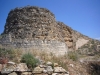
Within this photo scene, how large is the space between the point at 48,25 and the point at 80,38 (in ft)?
47.5

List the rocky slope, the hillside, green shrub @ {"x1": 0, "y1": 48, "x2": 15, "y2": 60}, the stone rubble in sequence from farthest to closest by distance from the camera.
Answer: the rocky slope
the hillside
green shrub @ {"x1": 0, "y1": 48, "x2": 15, "y2": 60}
the stone rubble

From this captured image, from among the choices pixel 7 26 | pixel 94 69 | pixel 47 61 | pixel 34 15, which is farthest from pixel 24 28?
pixel 94 69

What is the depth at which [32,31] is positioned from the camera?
36.3 ft

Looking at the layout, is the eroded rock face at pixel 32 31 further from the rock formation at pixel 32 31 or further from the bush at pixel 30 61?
the bush at pixel 30 61

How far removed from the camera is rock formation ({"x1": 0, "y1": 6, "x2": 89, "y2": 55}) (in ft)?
33.4

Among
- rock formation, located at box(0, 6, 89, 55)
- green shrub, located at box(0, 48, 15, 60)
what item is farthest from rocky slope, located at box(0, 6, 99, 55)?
green shrub, located at box(0, 48, 15, 60)

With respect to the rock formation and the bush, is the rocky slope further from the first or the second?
the bush

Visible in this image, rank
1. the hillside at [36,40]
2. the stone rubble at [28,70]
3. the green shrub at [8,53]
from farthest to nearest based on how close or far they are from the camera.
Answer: the hillside at [36,40], the green shrub at [8,53], the stone rubble at [28,70]

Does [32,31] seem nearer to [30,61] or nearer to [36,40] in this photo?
[36,40]

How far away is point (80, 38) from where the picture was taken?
2511 centimetres

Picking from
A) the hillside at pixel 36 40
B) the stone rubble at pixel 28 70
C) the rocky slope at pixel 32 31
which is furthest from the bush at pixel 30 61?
the rocky slope at pixel 32 31

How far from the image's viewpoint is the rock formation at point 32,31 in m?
10.2

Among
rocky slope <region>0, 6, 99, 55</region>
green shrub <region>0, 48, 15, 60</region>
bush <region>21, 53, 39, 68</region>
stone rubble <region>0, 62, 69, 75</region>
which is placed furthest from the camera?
rocky slope <region>0, 6, 99, 55</region>

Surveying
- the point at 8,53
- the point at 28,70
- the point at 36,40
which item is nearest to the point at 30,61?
the point at 28,70
